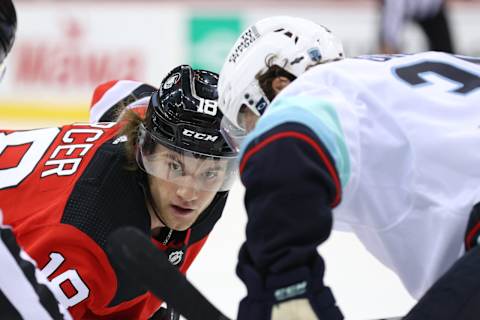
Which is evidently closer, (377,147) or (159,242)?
(377,147)

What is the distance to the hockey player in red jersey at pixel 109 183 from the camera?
1.94 meters

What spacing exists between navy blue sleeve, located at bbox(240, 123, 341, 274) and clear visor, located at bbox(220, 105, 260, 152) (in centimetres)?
38

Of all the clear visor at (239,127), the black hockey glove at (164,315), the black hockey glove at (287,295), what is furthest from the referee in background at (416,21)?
the black hockey glove at (287,295)

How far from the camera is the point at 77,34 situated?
6273 mm

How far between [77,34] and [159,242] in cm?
432

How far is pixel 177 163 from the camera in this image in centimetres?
208

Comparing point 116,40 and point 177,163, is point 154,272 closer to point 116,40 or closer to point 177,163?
point 177,163

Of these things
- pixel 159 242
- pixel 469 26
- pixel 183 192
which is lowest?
pixel 469 26

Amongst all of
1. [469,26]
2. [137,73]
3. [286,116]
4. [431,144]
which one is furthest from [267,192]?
[469,26]

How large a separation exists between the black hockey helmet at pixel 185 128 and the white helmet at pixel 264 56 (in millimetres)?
209

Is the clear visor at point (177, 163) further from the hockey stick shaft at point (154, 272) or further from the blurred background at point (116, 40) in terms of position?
the blurred background at point (116, 40)

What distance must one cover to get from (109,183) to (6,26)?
55 cm

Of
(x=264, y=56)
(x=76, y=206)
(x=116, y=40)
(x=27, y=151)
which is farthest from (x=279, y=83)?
(x=116, y=40)

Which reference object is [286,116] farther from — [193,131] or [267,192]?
[193,131]
